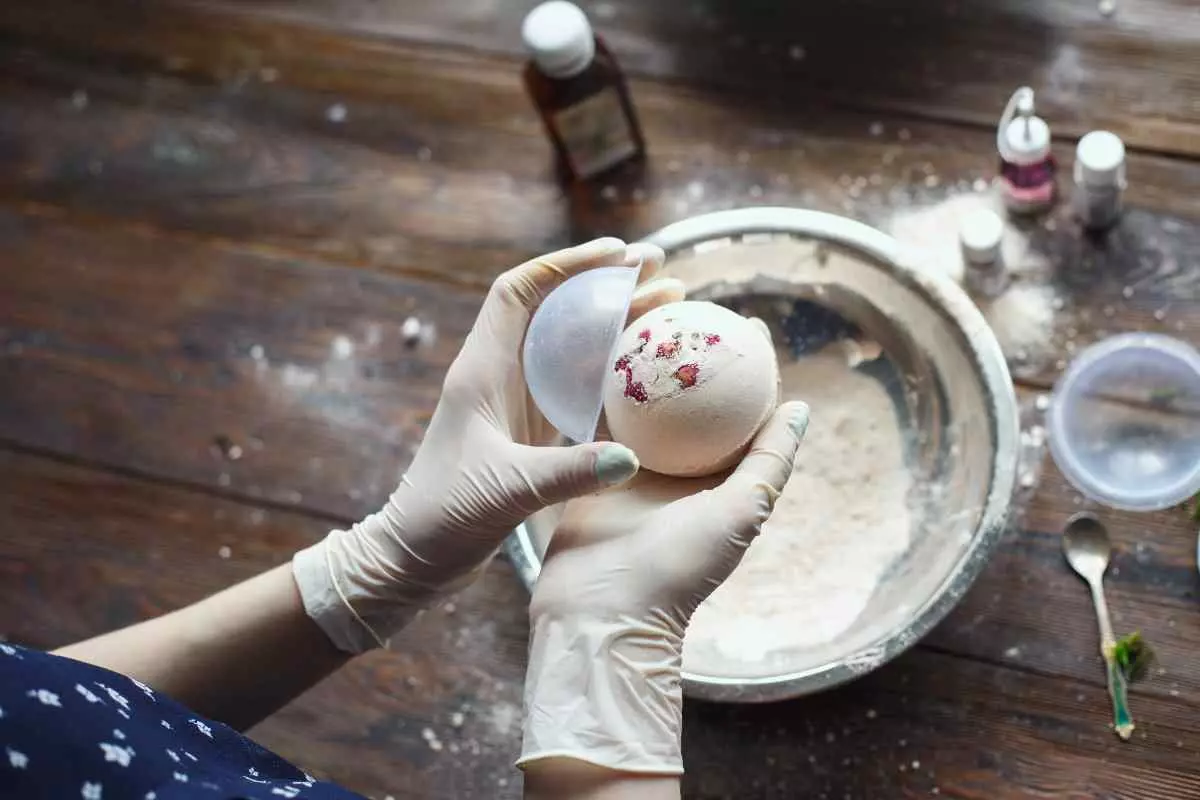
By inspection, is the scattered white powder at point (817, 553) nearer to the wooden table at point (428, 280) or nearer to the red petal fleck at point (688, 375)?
the wooden table at point (428, 280)

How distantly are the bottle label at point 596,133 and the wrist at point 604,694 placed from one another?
0.59 metres

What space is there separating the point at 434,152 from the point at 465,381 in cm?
53

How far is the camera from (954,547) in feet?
3.39

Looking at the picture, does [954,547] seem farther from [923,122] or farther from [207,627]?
[207,627]

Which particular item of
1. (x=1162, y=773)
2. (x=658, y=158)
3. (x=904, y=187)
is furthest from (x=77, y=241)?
(x=1162, y=773)

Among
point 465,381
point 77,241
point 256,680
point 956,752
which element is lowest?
point 956,752

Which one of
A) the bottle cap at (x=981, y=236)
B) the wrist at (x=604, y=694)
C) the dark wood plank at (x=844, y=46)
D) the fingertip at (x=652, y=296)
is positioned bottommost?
the wrist at (x=604, y=694)

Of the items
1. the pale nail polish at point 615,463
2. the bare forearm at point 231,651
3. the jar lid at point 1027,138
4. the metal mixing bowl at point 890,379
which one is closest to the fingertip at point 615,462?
the pale nail polish at point 615,463

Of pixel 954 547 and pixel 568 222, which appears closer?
pixel 954 547

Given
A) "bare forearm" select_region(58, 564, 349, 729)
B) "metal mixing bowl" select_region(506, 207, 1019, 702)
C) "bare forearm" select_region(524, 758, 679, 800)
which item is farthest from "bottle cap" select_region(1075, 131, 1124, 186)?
"bare forearm" select_region(58, 564, 349, 729)

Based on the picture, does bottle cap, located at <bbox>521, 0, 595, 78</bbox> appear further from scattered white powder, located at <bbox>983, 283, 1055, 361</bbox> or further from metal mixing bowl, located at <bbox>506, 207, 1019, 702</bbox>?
scattered white powder, located at <bbox>983, 283, 1055, 361</bbox>

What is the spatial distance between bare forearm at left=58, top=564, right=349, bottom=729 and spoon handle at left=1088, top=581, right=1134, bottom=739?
719 millimetres

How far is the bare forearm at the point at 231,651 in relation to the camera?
93cm

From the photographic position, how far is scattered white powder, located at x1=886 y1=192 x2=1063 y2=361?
1169 millimetres
